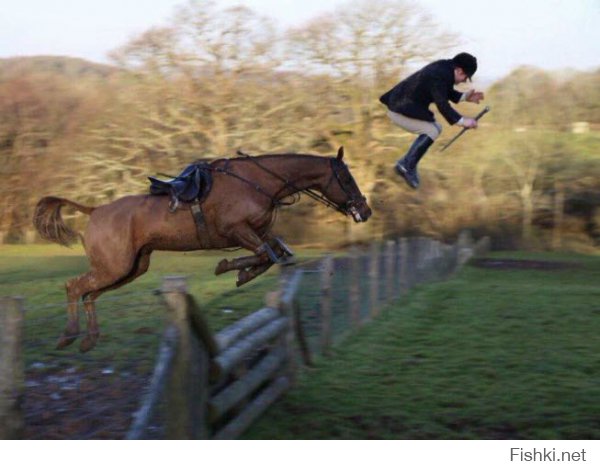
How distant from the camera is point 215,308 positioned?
1216 cm

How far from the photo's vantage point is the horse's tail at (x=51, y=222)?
9250 mm

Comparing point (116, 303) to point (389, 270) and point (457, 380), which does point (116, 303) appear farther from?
point (457, 380)

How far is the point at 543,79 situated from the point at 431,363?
18455mm

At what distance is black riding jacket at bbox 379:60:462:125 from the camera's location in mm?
5895

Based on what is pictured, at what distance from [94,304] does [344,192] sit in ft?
8.72

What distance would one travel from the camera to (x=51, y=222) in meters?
9.34

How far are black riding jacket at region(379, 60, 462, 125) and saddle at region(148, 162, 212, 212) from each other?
2338mm

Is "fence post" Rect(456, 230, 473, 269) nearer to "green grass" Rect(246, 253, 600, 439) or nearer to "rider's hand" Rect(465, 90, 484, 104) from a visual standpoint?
"green grass" Rect(246, 253, 600, 439)

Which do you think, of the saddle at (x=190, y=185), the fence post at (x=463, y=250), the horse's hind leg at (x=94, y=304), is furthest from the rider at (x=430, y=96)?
the fence post at (x=463, y=250)

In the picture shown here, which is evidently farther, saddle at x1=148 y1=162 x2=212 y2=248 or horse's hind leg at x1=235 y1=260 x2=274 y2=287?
horse's hind leg at x1=235 y1=260 x2=274 y2=287

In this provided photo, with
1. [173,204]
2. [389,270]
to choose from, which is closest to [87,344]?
[173,204]

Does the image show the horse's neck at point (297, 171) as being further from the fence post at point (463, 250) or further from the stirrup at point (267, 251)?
the fence post at point (463, 250)

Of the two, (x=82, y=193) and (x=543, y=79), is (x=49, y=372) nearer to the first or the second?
(x=82, y=193)

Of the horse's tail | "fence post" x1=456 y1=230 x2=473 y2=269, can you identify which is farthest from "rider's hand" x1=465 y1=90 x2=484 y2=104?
"fence post" x1=456 y1=230 x2=473 y2=269
